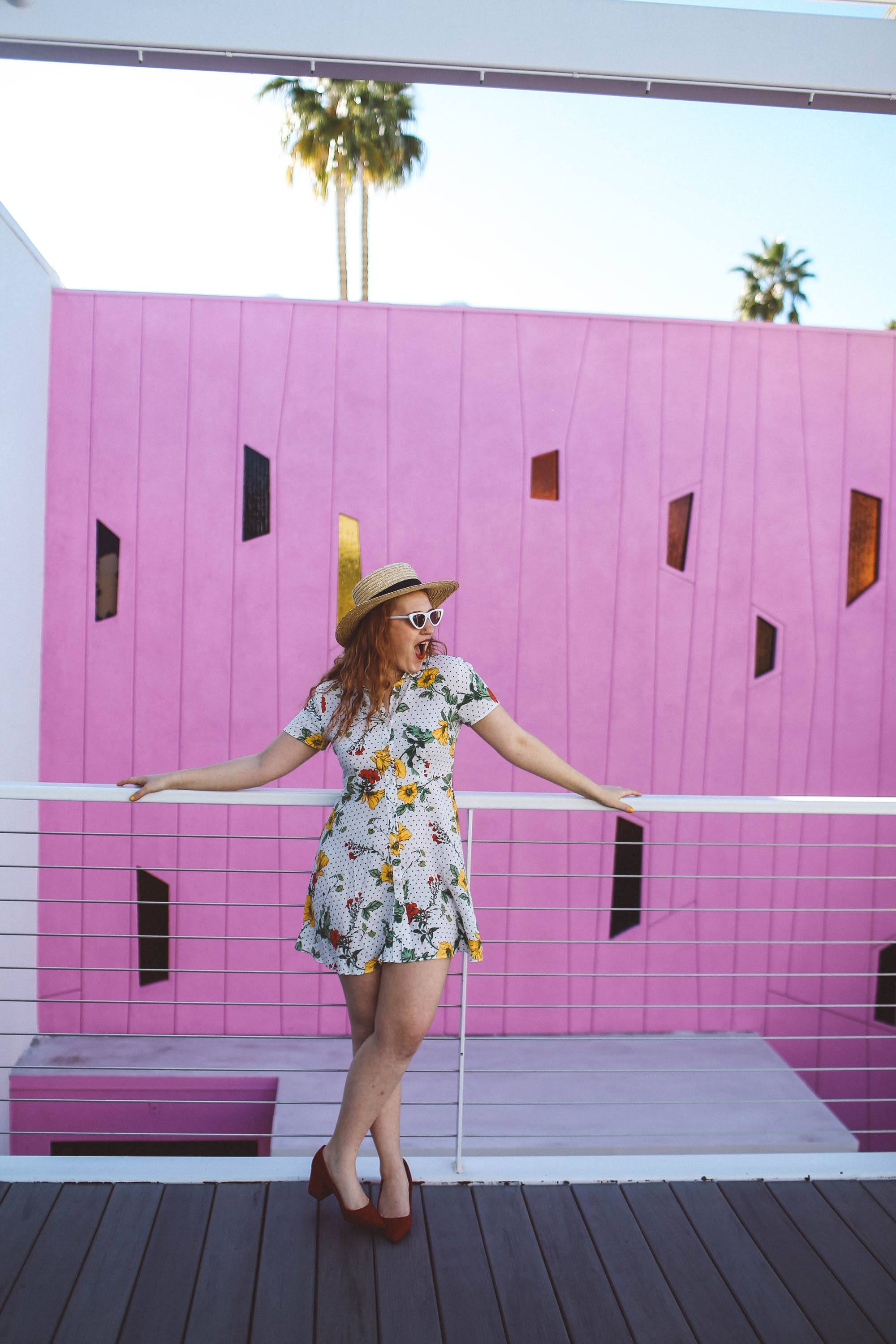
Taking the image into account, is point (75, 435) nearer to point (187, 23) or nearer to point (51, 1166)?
point (187, 23)

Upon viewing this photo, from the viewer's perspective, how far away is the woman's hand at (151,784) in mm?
1712

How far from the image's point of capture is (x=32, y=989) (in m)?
4.17

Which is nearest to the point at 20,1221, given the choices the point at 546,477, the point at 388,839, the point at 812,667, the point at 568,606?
the point at 388,839

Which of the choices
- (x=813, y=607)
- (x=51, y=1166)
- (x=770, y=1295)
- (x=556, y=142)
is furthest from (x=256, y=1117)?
(x=556, y=142)

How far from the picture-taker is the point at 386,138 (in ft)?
34.1

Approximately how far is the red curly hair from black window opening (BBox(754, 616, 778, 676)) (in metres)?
3.41

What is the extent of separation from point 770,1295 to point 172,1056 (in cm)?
336

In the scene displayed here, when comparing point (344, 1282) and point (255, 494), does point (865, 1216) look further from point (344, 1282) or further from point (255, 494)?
point (255, 494)

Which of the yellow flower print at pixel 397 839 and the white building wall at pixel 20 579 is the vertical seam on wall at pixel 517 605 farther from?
the yellow flower print at pixel 397 839

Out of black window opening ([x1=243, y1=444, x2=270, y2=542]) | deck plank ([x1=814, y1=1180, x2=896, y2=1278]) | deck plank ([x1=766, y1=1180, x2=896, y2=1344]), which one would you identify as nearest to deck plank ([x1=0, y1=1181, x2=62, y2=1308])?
deck plank ([x1=766, y1=1180, x2=896, y2=1344])

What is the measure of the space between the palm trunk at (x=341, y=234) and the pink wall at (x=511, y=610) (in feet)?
22.8

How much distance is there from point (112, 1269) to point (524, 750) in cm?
117

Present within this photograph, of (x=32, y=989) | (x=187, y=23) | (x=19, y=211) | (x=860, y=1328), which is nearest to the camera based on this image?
(x=860, y=1328)

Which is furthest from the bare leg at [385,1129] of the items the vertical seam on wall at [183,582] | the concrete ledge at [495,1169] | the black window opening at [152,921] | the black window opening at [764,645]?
the black window opening at [764,645]
